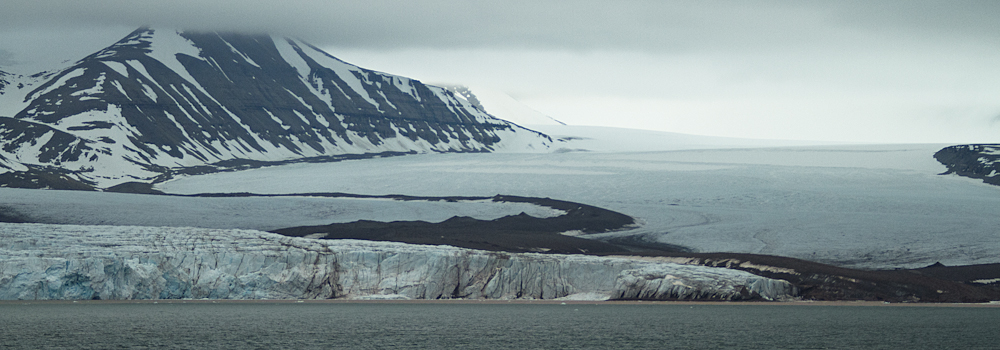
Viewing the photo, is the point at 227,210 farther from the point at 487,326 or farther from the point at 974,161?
the point at 974,161

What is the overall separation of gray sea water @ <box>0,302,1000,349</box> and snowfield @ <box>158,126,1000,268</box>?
1859 cm

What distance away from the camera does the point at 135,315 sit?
3566 cm

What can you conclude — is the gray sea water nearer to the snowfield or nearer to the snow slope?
the snowfield

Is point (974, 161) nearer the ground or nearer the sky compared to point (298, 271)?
nearer the sky

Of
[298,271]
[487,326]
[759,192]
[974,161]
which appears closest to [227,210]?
[298,271]

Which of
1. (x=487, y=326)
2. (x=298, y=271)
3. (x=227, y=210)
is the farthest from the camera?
(x=227, y=210)

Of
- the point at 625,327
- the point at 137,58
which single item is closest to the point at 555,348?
the point at 625,327

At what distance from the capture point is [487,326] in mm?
35062

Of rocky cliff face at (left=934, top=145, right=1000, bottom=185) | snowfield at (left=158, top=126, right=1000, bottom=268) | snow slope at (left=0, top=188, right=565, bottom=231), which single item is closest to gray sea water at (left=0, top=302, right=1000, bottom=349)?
snowfield at (left=158, top=126, right=1000, bottom=268)

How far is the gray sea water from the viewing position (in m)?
30.0

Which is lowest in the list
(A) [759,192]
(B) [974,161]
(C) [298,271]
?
(C) [298,271]

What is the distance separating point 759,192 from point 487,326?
178ft

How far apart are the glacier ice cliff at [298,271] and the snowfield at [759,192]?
682 inches

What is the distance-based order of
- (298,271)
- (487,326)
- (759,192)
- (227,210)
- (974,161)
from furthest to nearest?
1. (974,161)
2. (759,192)
3. (227,210)
4. (298,271)
5. (487,326)
